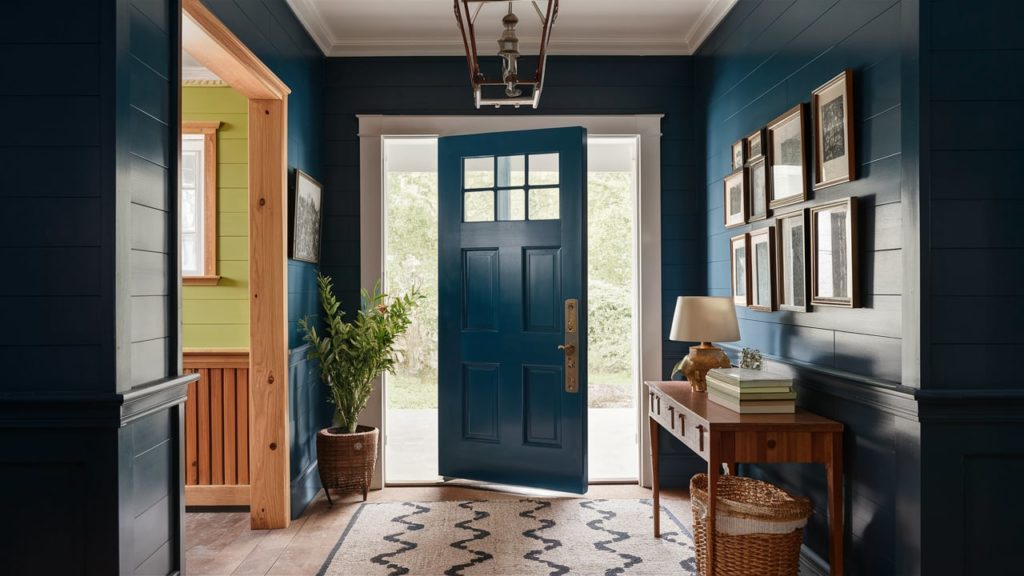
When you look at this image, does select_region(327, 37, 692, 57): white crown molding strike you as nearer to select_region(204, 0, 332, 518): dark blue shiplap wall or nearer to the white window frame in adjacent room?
select_region(204, 0, 332, 518): dark blue shiplap wall

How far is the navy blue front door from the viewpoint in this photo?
13.1 ft

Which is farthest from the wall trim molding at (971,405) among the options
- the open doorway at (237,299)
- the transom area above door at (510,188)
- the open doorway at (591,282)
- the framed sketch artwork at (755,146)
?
the open doorway at (591,282)

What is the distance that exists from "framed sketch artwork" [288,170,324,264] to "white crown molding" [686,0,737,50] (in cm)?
247

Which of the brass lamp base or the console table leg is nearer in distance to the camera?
the brass lamp base

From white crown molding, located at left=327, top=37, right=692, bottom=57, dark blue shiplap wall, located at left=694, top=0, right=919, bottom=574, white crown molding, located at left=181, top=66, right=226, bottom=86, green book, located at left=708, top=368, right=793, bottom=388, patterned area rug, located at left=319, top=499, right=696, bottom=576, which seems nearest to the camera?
dark blue shiplap wall, located at left=694, top=0, right=919, bottom=574

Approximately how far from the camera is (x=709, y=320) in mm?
3117

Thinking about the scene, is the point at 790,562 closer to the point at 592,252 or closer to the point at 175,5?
the point at 175,5

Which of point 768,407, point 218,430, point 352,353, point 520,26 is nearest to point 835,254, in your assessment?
point 768,407

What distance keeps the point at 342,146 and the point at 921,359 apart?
3.47 metres

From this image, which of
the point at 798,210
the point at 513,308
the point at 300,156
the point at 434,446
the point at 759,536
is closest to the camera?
the point at 759,536

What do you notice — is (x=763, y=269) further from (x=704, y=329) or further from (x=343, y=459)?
(x=343, y=459)

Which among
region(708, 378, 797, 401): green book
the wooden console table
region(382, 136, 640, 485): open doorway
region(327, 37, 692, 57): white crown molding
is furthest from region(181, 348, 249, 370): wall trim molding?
region(382, 136, 640, 485): open doorway

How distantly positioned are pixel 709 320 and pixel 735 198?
0.79 meters

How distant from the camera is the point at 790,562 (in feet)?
8.19
